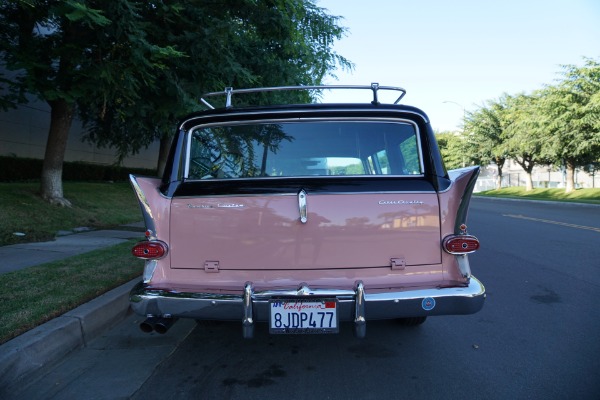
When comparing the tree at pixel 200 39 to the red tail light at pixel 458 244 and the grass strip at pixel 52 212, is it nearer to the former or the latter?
the grass strip at pixel 52 212

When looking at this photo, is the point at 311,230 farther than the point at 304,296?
Yes

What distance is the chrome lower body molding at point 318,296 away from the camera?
3035 mm

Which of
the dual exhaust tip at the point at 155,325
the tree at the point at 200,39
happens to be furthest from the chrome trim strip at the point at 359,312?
the tree at the point at 200,39

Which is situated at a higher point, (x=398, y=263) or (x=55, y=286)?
(x=398, y=263)

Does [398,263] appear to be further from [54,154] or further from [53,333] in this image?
[54,154]

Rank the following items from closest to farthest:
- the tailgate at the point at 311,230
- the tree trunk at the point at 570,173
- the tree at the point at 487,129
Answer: the tailgate at the point at 311,230
the tree trunk at the point at 570,173
the tree at the point at 487,129

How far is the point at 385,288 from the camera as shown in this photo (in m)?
3.20

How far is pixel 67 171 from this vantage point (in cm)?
1683

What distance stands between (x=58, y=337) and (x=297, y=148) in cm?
246

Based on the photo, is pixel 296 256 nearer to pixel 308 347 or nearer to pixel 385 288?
pixel 385 288

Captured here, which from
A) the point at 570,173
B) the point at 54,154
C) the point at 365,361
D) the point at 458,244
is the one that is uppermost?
the point at 54,154

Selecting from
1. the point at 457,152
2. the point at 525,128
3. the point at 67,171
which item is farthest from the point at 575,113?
the point at 67,171

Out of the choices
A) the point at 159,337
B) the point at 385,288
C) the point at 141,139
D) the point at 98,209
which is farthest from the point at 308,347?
the point at 141,139

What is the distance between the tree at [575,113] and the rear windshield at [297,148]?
26498mm
